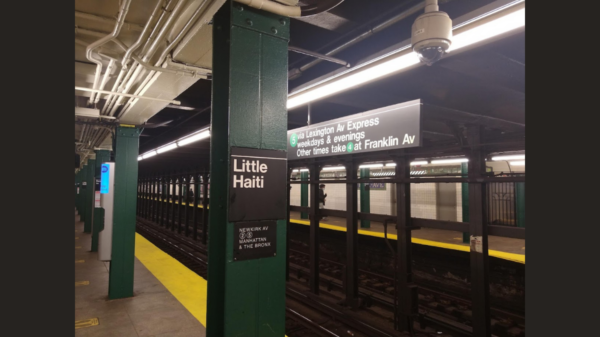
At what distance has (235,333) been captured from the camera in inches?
91.0

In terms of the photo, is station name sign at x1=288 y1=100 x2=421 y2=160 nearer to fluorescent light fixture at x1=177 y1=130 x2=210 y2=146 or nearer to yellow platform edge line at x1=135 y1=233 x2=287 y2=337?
fluorescent light fixture at x1=177 y1=130 x2=210 y2=146

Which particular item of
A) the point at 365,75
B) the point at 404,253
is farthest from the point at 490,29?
the point at 404,253

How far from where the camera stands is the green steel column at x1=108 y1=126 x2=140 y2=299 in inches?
237

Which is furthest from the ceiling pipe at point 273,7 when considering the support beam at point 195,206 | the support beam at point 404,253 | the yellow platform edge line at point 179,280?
the support beam at point 195,206

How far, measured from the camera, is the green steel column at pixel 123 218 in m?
6.03

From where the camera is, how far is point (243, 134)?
2.42 meters

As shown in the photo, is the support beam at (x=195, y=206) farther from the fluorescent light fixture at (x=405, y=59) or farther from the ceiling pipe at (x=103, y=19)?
the ceiling pipe at (x=103, y=19)

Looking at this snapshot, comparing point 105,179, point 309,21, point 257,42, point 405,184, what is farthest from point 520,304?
point 105,179

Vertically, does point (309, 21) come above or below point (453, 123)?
above

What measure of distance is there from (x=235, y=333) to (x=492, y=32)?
261 centimetres

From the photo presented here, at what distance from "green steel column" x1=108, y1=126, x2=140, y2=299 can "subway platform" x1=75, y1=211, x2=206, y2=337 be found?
0.29 m

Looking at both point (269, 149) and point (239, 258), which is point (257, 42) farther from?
point (239, 258)

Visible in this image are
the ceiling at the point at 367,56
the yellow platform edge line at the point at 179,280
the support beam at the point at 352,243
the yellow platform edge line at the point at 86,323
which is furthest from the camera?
the support beam at the point at 352,243

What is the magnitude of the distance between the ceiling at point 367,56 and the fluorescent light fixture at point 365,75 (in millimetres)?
1164
